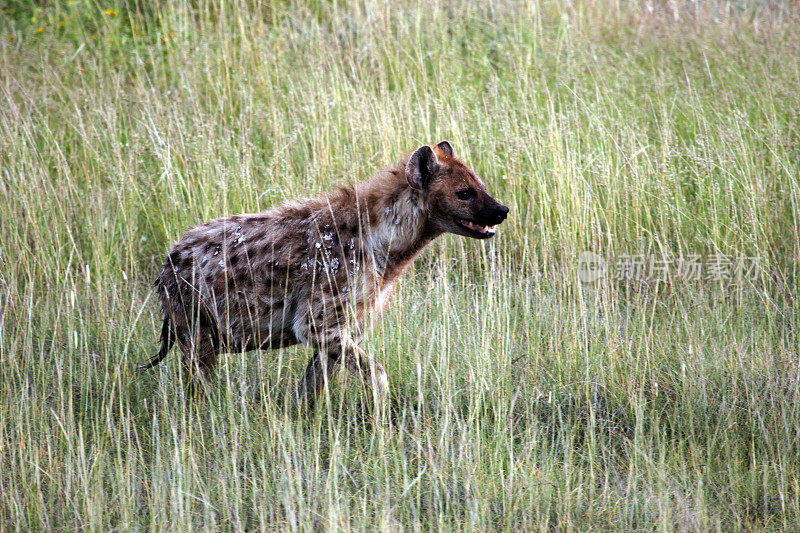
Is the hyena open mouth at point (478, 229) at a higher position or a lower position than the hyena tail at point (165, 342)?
higher

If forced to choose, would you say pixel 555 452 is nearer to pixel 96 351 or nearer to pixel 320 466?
pixel 320 466

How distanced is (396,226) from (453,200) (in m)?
0.32

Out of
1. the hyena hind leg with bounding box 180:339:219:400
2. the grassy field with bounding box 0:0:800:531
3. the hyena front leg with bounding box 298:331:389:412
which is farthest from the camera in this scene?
the hyena hind leg with bounding box 180:339:219:400

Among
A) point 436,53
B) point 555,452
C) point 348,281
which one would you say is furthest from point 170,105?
point 555,452

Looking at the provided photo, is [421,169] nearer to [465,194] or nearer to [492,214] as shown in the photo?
[465,194]

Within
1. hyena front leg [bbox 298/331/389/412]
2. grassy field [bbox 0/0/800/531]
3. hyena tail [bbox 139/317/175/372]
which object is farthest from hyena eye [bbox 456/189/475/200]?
hyena tail [bbox 139/317/175/372]

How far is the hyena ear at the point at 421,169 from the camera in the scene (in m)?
4.21

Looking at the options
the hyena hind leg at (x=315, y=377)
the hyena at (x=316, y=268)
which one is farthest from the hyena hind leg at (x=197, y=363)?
the hyena hind leg at (x=315, y=377)

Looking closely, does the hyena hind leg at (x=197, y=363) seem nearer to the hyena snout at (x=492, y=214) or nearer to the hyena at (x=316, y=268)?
the hyena at (x=316, y=268)

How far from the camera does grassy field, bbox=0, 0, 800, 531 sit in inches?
139

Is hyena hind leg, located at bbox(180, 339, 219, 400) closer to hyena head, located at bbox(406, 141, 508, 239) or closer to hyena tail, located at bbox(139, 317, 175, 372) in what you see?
hyena tail, located at bbox(139, 317, 175, 372)

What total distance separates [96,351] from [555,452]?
8.90ft

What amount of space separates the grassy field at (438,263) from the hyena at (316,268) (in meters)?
0.26

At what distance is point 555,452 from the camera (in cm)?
393
